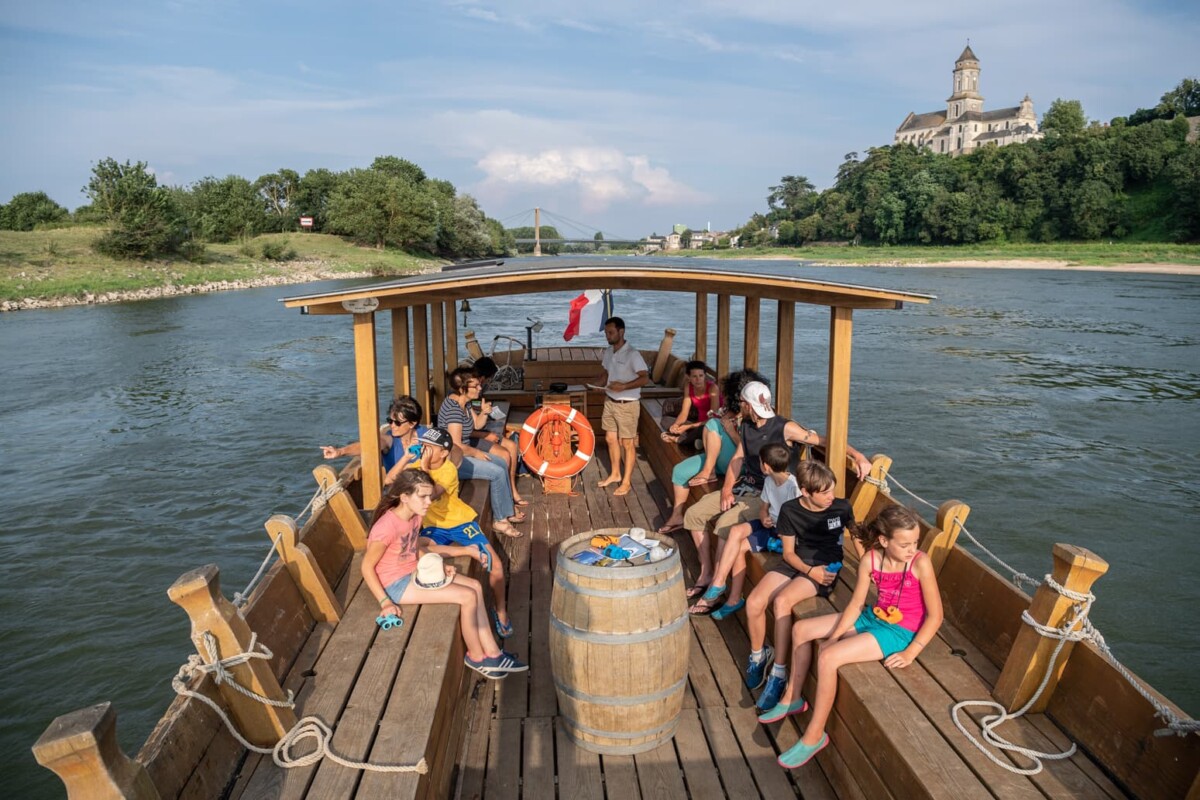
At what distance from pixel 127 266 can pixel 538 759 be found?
156ft

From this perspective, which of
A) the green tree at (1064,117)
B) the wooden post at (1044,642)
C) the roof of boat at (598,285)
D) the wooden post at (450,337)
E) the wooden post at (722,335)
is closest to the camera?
the wooden post at (1044,642)

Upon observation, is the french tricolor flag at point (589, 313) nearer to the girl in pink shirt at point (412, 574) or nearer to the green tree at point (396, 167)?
the girl in pink shirt at point (412, 574)

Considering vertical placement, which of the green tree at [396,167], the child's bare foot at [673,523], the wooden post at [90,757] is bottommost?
the child's bare foot at [673,523]

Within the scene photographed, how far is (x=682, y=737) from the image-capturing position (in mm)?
3785

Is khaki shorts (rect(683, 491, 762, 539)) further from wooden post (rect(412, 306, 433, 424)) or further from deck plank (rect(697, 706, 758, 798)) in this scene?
wooden post (rect(412, 306, 433, 424))

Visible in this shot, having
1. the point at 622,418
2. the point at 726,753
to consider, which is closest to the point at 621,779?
the point at 726,753

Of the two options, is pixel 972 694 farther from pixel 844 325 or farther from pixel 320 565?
pixel 320 565

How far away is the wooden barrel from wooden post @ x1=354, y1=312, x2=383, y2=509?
86.1 inches

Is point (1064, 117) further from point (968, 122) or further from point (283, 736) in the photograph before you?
point (283, 736)

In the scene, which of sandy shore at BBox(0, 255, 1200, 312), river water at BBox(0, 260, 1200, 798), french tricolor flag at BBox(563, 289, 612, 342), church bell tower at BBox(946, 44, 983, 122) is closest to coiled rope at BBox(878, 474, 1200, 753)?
river water at BBox(0, 260, 1200, 798)

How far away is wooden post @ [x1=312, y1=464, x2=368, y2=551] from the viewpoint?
15.3ft

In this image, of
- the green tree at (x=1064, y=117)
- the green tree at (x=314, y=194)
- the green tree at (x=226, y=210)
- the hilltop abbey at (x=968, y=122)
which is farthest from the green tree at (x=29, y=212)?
the hilltop abbey at (x=968, y=122)

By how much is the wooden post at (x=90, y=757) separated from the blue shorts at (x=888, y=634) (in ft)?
8.86

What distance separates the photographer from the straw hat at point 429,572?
3.95m
